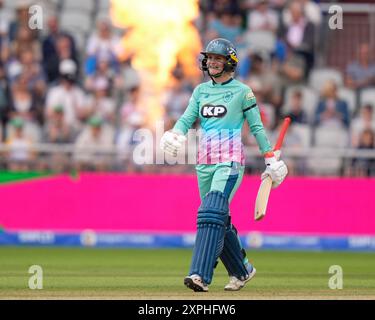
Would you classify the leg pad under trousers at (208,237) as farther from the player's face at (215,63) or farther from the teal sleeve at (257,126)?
the player's face at (215,63)

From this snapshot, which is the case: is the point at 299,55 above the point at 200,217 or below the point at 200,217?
above

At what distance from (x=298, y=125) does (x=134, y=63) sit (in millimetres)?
3589

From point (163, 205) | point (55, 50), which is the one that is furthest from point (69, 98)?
point (163, 205)

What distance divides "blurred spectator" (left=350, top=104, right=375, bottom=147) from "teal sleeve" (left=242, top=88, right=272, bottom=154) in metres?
9.78

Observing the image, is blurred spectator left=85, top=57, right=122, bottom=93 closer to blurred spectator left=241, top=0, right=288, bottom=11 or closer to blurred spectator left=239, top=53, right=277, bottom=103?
blurred spectator left=239, top=53, right=277, bottom=103

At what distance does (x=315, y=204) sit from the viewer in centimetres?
2175

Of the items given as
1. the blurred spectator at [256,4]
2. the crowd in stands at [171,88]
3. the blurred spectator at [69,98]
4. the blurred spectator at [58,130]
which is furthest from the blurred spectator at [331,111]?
the blurred spectator at [58,130]

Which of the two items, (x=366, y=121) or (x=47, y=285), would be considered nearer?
(x=47, y=285)

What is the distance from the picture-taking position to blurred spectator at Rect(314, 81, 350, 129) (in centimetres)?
2314

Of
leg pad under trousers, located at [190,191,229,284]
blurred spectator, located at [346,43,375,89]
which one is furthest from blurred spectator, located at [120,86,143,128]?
leg pad under trousers, located at [190,191,229,284]

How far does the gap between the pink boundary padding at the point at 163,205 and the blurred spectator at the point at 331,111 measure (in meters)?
1.71

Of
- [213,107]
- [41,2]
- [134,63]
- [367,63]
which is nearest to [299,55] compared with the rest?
[367,63]

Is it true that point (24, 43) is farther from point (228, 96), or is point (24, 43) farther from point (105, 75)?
point (228, 96)

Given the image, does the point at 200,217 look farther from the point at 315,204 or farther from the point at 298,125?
the point at 298,125
